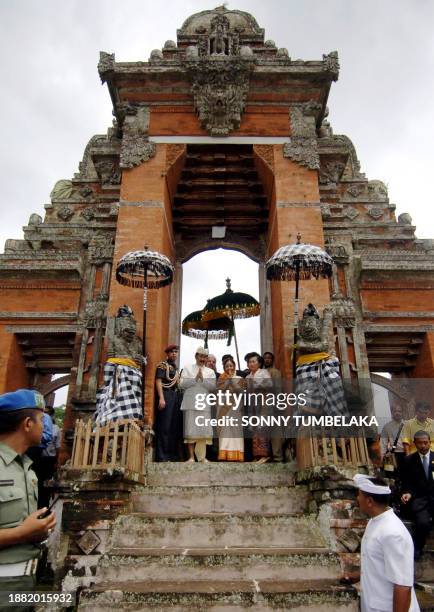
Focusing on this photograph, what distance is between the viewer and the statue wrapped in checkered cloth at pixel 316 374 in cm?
679

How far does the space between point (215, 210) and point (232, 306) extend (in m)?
2.55

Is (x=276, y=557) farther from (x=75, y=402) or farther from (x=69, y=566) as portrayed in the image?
(x=75, y=402)

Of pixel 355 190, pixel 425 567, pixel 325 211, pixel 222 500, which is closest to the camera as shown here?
pixel 425 567

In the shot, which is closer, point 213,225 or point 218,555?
point 218,555

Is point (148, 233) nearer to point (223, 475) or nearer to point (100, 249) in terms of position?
point (100, 249)

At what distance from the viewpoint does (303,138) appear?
10.1 metres

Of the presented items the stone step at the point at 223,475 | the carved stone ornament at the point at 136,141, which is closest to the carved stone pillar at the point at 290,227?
the stone step at the point at 223,475

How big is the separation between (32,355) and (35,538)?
9.49m

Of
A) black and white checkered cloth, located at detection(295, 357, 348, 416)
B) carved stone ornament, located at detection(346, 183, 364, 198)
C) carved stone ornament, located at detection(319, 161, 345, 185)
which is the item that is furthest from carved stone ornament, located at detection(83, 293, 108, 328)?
carved stone ornament, located at detection(346, 183, 364, 198)

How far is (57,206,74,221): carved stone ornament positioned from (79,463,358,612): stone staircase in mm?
7496

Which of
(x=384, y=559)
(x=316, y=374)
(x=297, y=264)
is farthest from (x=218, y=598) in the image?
(x=297, y=264)

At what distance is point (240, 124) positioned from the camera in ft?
33.9

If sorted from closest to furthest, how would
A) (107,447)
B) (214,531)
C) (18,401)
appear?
1. (18,401)
2. (214,531)
3. (107,447)

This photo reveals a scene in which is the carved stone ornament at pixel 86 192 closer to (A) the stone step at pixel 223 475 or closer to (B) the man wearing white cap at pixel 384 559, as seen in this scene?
(A) the stone step at pixel 223 475
